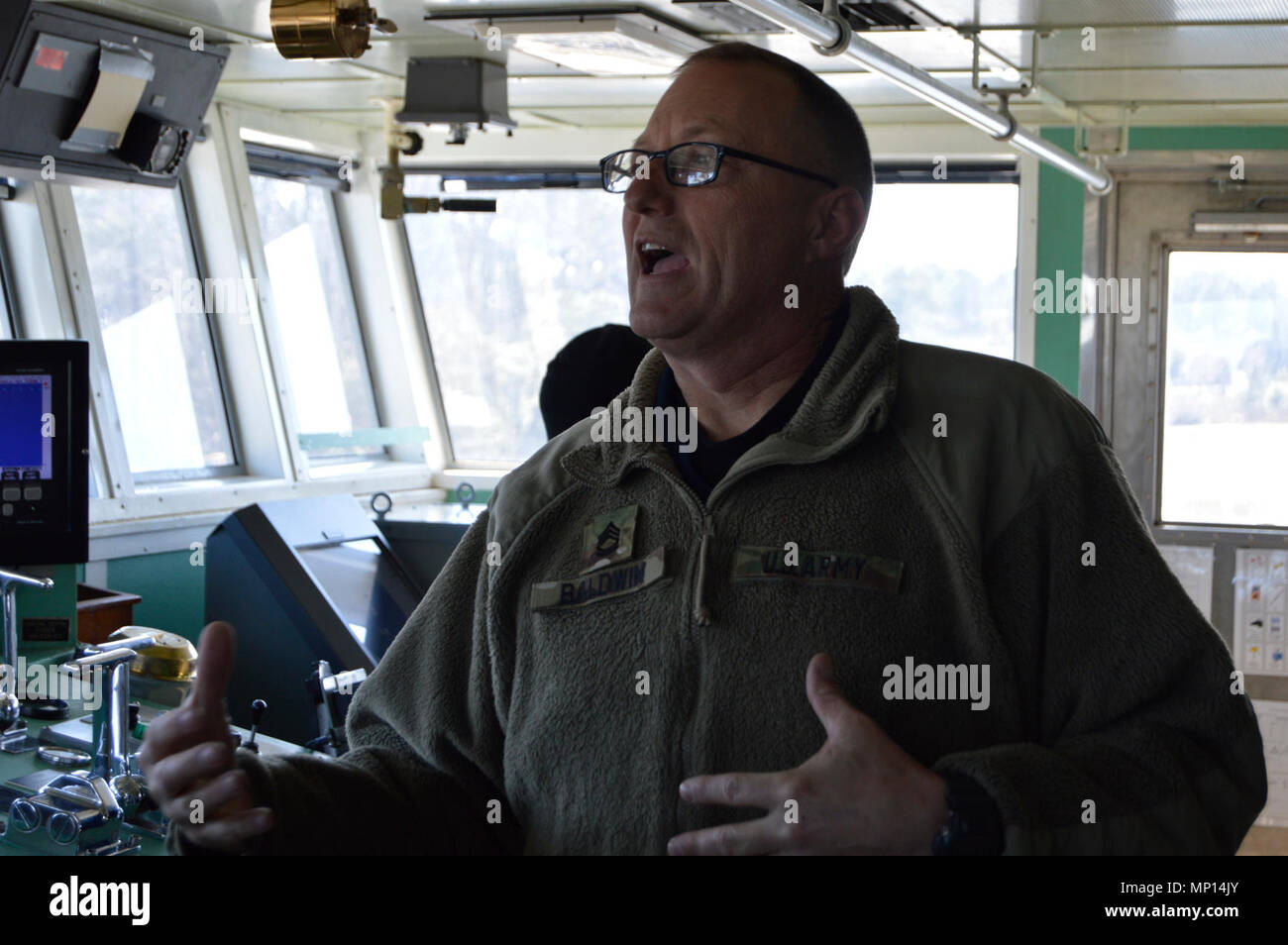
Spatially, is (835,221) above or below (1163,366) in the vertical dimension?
above

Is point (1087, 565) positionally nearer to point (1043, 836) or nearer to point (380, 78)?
point (1043, 836)

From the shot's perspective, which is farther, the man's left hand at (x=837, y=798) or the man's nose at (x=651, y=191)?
the man's nose at (x=651, y=191)

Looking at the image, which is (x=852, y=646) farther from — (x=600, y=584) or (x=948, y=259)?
(x=948, y=259)

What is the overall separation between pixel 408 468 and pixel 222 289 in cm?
138

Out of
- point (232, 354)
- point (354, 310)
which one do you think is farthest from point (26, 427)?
point (354, 310)

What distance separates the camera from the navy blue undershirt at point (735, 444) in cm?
130

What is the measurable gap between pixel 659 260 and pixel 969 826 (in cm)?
61

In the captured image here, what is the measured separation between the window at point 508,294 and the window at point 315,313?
37 centimetres

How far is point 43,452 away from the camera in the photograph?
2750mm

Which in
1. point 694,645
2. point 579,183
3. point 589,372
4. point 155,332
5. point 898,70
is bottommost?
point 694,645

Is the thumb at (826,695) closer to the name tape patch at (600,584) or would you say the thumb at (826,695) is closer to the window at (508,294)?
the name tape patch at (600,584)

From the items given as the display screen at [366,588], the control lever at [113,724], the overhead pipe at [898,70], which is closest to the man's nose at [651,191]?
the overhead pipe at [898,70]

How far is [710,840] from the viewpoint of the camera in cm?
106
